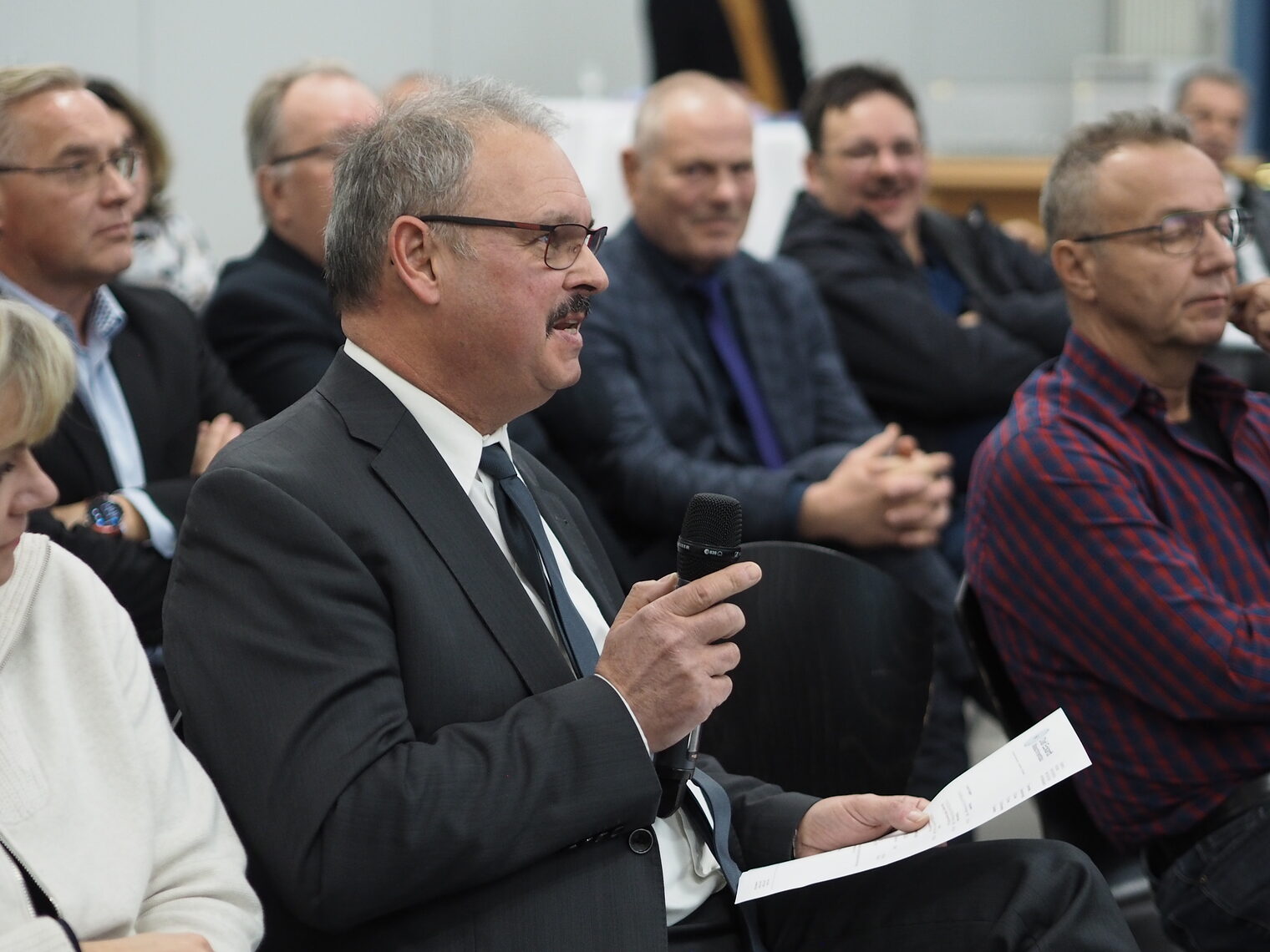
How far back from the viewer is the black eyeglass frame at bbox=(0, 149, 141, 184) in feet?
7.98

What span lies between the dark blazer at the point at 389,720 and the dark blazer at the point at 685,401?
1364 millimetres

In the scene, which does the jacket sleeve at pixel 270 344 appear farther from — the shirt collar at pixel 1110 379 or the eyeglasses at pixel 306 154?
the shirt collar at pixel 1110 379

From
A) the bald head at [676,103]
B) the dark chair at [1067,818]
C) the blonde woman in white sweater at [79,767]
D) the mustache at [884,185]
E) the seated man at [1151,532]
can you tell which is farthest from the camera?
the mustache at [884,185]

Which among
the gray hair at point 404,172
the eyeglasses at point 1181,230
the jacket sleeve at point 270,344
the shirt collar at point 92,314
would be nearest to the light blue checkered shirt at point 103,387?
the shirt collar at point 92,314

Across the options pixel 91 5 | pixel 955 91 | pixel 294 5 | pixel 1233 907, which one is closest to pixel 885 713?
pixel 1233 907

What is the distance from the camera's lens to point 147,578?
89.1 inches

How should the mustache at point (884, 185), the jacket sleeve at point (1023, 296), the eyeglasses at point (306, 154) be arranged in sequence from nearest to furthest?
the eyeglasses at point (306, 154) → the jacket sleeve at point (1023, 296) → the mustache at point (884, 185)

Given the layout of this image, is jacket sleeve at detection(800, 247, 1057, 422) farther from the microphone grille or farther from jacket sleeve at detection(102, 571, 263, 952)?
jacket sleeve at detection(102, 571, 263, 952)

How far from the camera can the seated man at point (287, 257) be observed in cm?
286

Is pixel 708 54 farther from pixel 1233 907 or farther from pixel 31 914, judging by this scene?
pixel 31 914

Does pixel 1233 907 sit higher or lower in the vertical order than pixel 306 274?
lower

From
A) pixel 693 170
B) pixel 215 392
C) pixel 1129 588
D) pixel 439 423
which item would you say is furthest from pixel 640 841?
pixel 693 170

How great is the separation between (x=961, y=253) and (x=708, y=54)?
8.60 feet

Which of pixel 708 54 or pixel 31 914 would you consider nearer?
pixel 31 914
